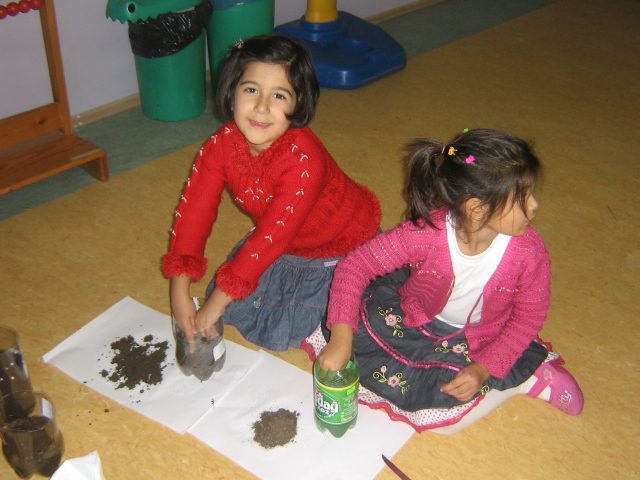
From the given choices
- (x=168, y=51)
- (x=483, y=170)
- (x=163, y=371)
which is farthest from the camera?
(x=168, y=51)

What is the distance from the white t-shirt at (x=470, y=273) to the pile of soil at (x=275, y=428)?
383 millimetres

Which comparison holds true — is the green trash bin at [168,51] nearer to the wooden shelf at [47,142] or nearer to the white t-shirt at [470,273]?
the wooden shelf at [47,142]

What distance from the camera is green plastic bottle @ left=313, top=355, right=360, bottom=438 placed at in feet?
3.83

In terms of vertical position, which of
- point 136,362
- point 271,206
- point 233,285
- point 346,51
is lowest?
point 136,362

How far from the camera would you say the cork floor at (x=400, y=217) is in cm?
125

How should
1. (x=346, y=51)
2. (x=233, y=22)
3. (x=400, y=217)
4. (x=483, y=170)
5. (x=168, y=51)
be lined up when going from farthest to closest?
(x=346, y=51) → (x=233, y=22) → (x=168, y=51) → (x=400, y=217) → (x=483, y=170)

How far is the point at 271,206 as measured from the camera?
50.1 inches

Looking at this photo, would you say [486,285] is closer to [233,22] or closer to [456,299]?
[456,299]

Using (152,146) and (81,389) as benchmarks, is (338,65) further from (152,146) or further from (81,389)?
(81,389)

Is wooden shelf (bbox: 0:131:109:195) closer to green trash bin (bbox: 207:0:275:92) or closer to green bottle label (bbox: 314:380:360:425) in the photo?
green trash bin (bbox: 207:0:275:92)

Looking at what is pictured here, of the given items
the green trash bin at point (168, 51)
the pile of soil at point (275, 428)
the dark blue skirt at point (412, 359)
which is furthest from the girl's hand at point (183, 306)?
the green trash bin at point (168, 51)

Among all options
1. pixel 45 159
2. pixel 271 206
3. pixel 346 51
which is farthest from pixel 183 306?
pixel 346 51

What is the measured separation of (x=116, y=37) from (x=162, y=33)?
26cm

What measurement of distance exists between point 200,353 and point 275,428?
0.22m
